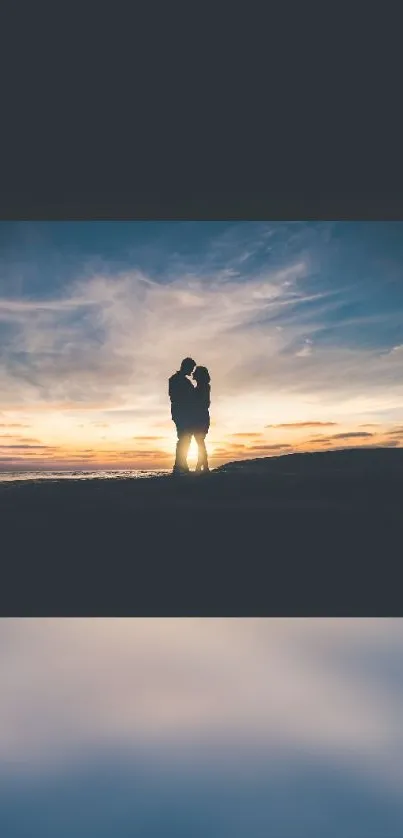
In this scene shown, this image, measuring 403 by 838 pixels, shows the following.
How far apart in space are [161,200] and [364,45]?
133cm

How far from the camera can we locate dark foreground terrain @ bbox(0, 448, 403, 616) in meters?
3.23

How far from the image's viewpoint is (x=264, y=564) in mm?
3273

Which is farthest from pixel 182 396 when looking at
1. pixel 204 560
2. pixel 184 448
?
pixel 204 560

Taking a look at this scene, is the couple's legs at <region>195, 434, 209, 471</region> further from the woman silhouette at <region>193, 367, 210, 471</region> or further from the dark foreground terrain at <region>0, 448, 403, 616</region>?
the dark foreground terrain at <region>0, 448, 403, 616</region>

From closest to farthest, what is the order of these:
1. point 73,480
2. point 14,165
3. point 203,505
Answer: point 14,165 < point 203,505 < point 73,480

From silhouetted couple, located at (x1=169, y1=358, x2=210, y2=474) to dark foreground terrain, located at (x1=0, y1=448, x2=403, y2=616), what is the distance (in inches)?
60.4

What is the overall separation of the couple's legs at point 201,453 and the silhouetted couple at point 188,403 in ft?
0.04

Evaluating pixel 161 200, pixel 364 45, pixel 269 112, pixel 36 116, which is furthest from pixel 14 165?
pixel 364 45

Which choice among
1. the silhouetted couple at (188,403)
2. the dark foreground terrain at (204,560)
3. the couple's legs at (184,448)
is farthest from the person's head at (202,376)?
the dark foreground terrain at (204,560)

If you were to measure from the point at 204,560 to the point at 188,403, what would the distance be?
184 cm

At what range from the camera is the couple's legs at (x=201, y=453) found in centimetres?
507

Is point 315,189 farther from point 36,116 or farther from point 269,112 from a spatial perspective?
point 36,116

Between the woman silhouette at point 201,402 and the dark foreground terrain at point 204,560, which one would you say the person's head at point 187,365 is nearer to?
the woman silhouette at point 201,402

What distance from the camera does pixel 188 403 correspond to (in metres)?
4.89
